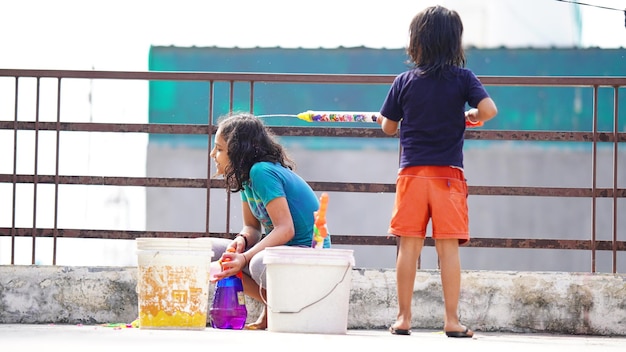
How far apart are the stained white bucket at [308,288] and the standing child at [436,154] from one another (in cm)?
27

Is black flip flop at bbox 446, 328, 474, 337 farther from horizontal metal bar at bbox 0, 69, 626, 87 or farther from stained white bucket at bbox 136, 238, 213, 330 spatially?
horizontal metal bar at bbox 0, 69, 626, 87

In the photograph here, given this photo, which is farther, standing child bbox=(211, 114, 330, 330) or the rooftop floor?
standing child bbox=(211, 114, 330, 330)

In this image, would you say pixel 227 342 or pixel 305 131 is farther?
pixel 305 131

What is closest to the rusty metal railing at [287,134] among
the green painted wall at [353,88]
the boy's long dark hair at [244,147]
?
the boy's long dark hair at [244,147]

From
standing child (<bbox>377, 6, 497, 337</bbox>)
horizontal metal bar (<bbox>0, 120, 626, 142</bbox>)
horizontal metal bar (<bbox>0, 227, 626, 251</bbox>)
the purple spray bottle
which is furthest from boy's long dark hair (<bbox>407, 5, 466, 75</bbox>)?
horizontal metal bar (<bbox>0, 227, 626, 251</bbox>)

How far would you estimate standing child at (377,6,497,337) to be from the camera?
4707mm

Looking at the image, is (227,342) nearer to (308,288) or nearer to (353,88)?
(308,288)

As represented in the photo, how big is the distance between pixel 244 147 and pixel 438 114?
104 centimetres

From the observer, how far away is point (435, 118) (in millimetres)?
4715

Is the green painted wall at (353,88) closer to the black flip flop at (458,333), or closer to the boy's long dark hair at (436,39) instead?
the boy's long dark hair at (436,39)

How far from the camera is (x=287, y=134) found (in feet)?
20.1

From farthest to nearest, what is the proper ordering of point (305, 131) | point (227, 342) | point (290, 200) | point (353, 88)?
point (353, 88) < point (305, 131) < point (290, 200) < point (227, 342)

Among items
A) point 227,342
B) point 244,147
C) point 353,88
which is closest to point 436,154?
point 244,147

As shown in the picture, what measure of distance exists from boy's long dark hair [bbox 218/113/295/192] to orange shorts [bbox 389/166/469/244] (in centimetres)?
85
